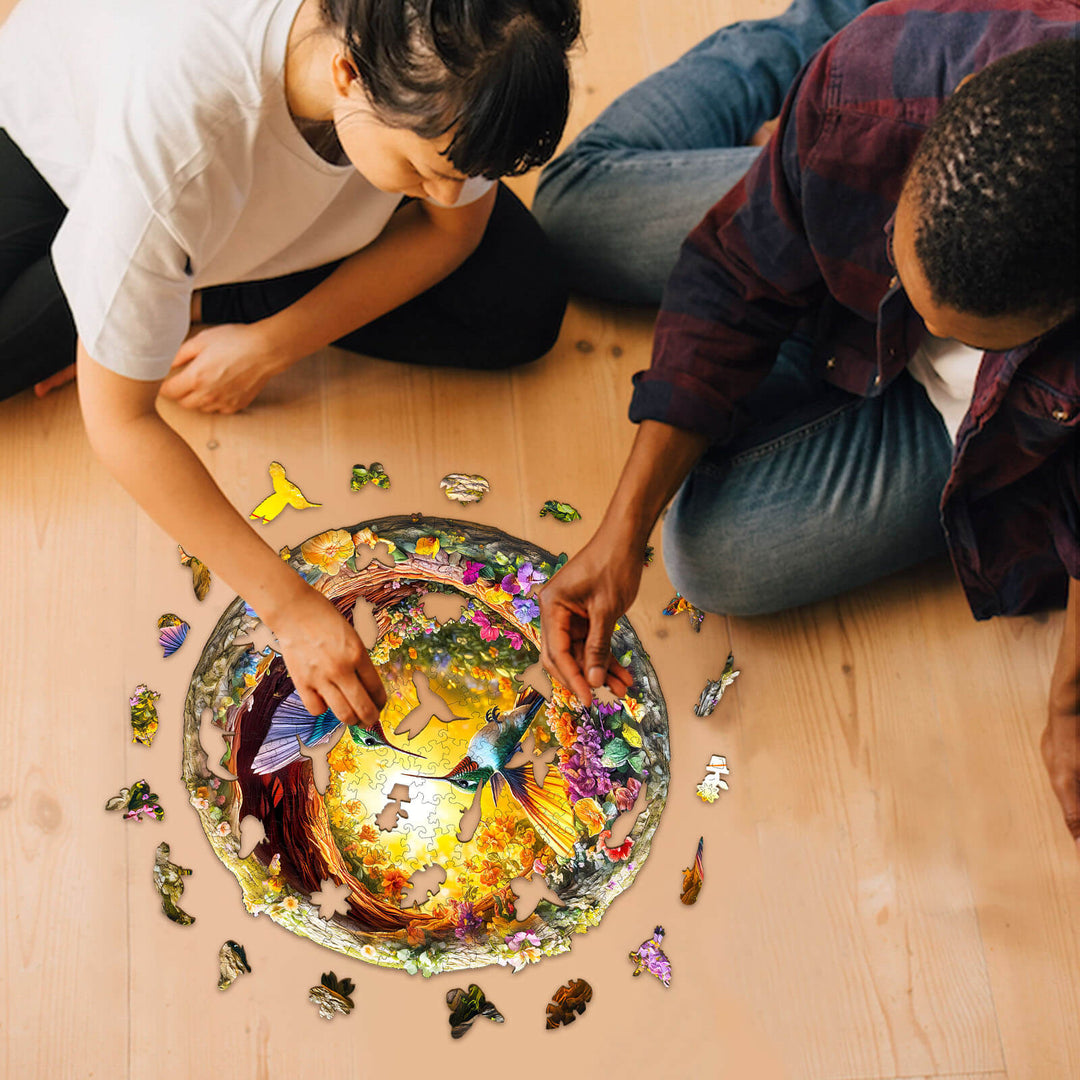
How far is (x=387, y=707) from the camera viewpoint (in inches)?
32.5

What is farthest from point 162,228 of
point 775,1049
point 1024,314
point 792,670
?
point 775,1049

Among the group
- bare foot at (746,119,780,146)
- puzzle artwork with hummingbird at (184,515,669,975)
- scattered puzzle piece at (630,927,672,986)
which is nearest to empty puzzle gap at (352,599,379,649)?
puzzle artwork with hummingbird at (184,515,669,975)

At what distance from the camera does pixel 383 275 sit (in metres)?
0.96

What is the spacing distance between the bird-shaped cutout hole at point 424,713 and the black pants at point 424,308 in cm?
37

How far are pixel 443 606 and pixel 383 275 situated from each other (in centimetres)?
32

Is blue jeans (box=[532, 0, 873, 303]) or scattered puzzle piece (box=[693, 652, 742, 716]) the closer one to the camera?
scattered puzzle piece (box=[693, 652, 742, 716])

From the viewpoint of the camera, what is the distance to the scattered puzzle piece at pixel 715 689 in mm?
907

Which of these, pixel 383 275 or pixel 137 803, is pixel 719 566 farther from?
pixel 137 803

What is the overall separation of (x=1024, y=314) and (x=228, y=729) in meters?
0.62

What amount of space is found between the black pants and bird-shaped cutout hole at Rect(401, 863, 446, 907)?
512 mm

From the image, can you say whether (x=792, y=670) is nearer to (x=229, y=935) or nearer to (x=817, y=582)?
(x=817, y=582)

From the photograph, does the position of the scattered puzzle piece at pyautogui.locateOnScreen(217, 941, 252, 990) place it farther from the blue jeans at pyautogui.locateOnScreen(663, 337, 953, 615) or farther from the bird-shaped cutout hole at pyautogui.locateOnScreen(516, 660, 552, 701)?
the blue jeans at pyautogui.locateOnScreen(663, 337, 953, 615)

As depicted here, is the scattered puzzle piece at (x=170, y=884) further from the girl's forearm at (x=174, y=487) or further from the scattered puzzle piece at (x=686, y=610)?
the scattered puzzle piece at (x=686, y=610)

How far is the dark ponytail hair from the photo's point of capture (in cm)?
57
